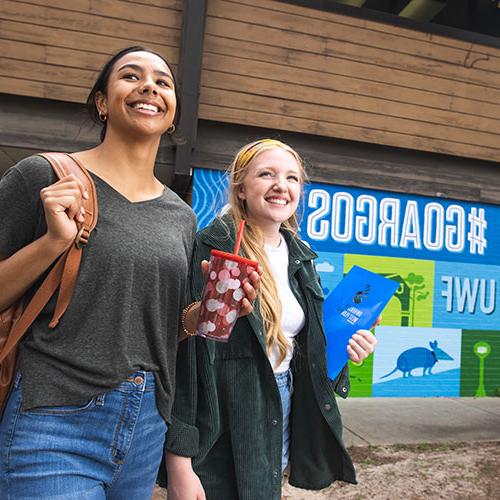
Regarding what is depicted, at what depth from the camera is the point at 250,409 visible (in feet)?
5.85

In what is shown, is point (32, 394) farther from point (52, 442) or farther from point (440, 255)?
point (440, 255)

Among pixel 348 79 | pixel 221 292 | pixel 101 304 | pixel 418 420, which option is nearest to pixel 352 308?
pixel 221 292

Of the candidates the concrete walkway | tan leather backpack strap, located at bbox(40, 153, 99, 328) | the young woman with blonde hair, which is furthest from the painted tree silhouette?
tan leather backpack strap, located at bbox(40, 153, 99, 328)

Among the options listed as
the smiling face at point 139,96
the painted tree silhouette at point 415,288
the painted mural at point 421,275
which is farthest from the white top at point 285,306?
the painted tree silhouette at point 415,288

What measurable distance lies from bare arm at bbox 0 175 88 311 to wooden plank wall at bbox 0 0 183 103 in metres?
4.50

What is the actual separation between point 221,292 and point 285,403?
645 millimetres

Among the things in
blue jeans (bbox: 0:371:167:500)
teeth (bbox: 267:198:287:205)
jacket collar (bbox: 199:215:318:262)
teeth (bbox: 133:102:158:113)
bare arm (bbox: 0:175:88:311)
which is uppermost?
teeth (bbox: 133:102:158:113)

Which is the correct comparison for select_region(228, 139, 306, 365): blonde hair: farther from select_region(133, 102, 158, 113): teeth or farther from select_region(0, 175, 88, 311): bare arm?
select_region(0, 175, 88, 311): bare arm

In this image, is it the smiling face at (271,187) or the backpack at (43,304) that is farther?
the smiling face at (271,187)

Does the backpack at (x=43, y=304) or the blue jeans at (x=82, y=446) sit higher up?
the backpack at (x=43, y=304)

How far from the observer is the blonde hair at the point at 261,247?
185 centimetres

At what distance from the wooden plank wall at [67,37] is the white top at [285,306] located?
4133 millimetres

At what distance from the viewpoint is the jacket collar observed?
185 cm

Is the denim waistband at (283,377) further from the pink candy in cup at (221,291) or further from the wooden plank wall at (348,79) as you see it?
the wooden plank wall at (348,79)
